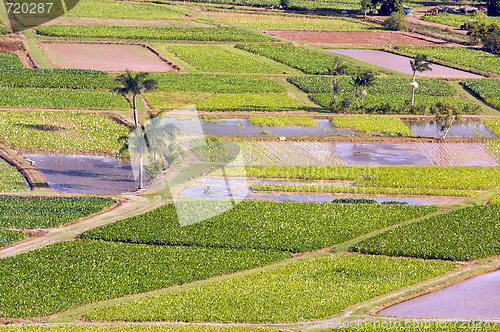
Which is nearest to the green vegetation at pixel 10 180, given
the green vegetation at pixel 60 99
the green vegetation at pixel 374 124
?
the green vegetation at pixel 60 99

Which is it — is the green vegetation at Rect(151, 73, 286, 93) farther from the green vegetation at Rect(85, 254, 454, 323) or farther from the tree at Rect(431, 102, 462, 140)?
the green vegetation at Rect(85, 254, 454, 323)

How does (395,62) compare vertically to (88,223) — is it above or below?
above

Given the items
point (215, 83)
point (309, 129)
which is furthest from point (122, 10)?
point (309, 129)

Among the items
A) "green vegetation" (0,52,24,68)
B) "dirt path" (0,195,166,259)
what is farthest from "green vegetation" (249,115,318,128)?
"green vegetation" (0,52,24,68)

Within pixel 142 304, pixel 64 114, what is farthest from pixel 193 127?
pixel 142 304

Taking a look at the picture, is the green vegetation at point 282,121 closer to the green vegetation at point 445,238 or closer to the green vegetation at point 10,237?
the green vegetation at point 445,238

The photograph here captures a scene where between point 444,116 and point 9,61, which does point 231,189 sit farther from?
point 9,61

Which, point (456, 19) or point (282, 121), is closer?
point (282, 121)
